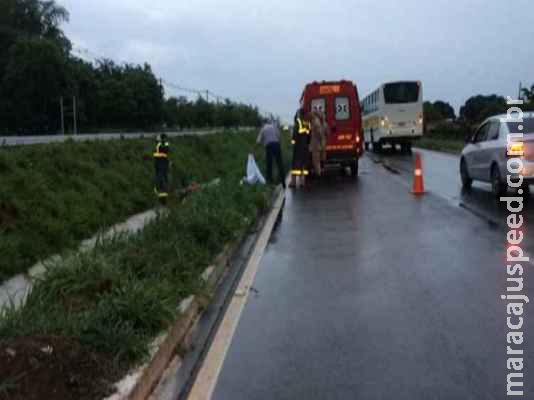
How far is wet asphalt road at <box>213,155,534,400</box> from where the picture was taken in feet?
16.0

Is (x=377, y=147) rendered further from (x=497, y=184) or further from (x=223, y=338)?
(x=223, y=338)

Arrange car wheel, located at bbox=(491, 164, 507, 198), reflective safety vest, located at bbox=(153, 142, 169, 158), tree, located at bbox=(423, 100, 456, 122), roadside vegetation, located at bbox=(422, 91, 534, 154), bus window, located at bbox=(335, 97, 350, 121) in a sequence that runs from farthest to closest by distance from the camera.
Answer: tree, located at bbox=(423, 100, 456, 122) → roadside vegetation, located at bbox=(422, 91, 534, 154) → bus window, located at bbox=(335, 97, 350, 121) → reflective safety vest, located at bbox=(153, 142, 169, 158) → car wheel, located at bbox=(491, 164, 507, 198)

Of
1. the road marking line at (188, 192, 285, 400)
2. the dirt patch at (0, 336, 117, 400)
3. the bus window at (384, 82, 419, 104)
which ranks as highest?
the bus window at (384, 82, 419, 104)

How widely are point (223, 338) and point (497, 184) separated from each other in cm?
1065

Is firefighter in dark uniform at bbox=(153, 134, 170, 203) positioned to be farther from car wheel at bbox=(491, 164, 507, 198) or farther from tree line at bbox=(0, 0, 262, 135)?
tree line at bbox=(0, 0, 262, 135)

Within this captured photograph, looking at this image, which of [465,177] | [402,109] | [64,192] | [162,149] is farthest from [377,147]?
[64,192]

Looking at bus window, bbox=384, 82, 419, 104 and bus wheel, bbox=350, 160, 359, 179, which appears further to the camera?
bus window, bbox=384, 82, 419, 104

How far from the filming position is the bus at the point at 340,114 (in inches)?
901

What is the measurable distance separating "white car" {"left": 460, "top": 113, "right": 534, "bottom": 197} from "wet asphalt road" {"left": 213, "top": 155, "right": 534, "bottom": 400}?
3.13 metres

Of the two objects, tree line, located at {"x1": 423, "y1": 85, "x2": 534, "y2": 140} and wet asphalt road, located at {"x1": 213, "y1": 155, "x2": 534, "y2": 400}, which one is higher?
tree line, located at {"x1": 423, "y1": 85, "x2": 534, "y2": 140}

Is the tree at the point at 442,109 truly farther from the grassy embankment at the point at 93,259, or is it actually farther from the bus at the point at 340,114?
the grassy embankment at the point at 93,259

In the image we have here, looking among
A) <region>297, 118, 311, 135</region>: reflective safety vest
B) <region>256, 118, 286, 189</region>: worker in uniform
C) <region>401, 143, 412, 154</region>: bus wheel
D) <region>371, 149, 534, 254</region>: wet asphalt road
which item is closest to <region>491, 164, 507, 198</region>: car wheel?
<region>371, 149, 534, 254</region>: wet asphalt road

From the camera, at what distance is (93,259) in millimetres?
7066

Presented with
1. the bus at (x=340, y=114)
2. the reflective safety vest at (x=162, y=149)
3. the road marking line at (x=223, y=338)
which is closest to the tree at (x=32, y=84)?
the bus at (x=340, y=114)
